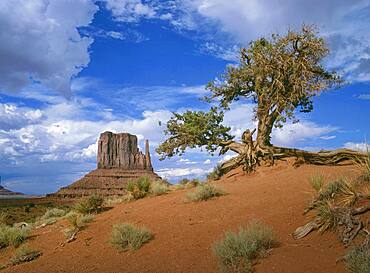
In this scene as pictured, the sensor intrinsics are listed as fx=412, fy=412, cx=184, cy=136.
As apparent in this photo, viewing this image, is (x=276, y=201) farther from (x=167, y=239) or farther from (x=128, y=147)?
(x=128, y=147)

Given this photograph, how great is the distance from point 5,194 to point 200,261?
141646 mm

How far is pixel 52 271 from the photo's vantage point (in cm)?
1094

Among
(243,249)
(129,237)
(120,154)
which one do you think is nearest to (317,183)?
(243,249)

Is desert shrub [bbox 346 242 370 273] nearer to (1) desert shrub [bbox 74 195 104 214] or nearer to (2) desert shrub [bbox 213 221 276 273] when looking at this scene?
(2) desert shrub [bbox 213 221 276 273]

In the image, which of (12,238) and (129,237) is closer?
(129,237)

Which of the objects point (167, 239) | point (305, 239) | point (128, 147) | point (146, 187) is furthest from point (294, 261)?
point (128, 147)

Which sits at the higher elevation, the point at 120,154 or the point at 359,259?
the point at 120,154

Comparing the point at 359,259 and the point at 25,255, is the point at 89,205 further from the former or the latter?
the point at 359,259

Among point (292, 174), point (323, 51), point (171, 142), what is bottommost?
point (292, 174)

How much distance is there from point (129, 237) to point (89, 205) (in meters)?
7.51

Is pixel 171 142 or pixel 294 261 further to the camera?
pixel 171 142

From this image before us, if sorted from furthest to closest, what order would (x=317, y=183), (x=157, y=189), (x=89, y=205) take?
(x=157, y=189) → (x=89, y=205) → (x=317, y=183)

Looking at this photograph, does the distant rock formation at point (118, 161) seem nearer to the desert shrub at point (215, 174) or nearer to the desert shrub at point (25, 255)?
the desert shrub at point (215, 174)

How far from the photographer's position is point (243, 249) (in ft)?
27.3
